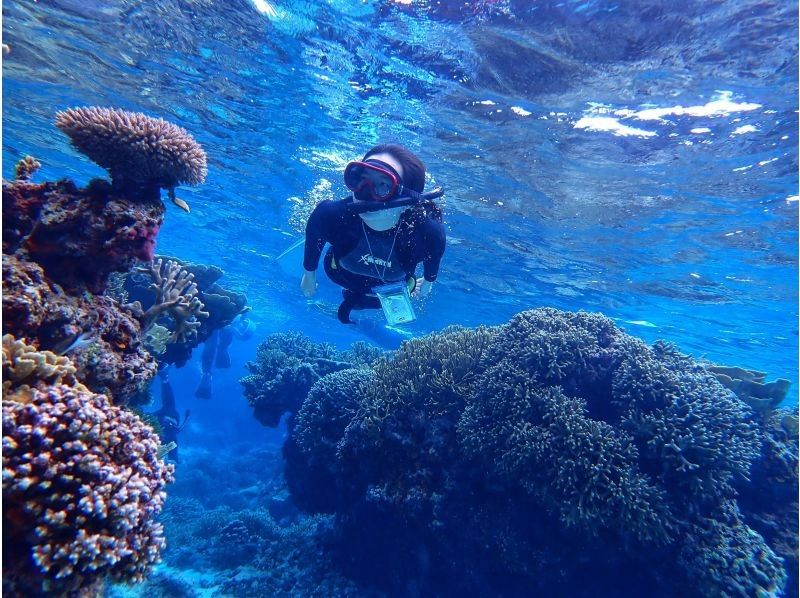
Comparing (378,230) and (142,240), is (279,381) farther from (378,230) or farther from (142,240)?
(142,240)

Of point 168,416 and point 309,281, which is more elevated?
point 309,281

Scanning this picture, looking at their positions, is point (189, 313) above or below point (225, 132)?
below

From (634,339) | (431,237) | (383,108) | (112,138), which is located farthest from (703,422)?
(383,108)

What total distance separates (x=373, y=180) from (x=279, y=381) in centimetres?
988

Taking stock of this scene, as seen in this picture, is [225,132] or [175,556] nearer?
[175,556]

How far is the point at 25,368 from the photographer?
3289mm

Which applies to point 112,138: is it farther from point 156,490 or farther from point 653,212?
point 653,212

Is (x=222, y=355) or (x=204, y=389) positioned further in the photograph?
(x=204, y=389)

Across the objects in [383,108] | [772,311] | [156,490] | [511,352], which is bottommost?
[156,490]

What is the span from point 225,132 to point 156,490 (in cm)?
1487

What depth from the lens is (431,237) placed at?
5805 millimetres

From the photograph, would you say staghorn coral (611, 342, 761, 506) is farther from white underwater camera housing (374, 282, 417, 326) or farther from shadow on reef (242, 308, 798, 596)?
white underwater camera housing (374, 282, 417, 326)

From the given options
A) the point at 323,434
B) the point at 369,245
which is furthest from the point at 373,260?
the point at 323,434

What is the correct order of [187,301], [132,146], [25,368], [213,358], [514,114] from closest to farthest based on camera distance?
[25,368], [132,146], [187,301], [514,114], [213,358]
